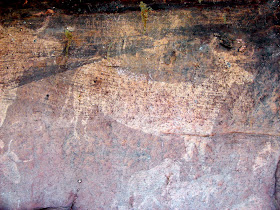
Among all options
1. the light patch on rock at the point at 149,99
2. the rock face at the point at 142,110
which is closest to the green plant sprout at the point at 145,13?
the rock face at the point at 142,110

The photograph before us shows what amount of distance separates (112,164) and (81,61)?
85cm

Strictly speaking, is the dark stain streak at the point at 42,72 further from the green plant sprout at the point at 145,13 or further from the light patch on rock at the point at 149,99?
the green plant sprout at the point at 145,13

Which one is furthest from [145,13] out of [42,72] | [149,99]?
[42,72]

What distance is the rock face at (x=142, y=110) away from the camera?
5.44ft

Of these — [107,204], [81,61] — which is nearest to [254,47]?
[81,61]

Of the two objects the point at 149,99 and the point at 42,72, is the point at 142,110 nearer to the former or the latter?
the point at 149,99

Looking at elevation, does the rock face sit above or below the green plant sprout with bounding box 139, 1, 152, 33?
below

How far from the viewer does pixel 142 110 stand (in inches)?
68.6

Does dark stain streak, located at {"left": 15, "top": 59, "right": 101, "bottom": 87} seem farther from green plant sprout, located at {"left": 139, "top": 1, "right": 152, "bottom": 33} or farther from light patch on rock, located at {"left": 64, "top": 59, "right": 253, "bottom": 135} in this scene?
green plant sprout, located at {"left": 139, "top": 1, "right": 152, "bottom": 33}

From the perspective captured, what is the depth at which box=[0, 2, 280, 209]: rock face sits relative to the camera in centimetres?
166

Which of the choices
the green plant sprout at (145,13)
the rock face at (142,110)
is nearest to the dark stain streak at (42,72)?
the rock face at (142,110)

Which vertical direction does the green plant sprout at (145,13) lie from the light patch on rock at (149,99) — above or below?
above

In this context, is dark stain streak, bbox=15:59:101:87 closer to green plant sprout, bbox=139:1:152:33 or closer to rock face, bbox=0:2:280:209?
rock face, bbox=0:2:280:209

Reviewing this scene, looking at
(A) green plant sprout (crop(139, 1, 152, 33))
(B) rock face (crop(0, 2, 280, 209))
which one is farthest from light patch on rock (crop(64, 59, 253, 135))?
(A) green plant sprout (crop(139, 1, 152, 33))
